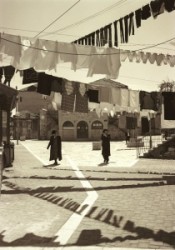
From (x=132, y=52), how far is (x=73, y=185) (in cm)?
570

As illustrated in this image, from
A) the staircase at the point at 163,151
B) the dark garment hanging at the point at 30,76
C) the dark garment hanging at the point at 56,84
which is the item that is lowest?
the staircase at the point at 163,151

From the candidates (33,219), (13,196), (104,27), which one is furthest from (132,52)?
(33,219)

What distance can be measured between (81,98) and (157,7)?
717 centimetres

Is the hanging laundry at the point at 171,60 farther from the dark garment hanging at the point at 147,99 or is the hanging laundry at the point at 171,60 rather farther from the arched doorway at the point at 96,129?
the arched doorway at the point at 96,129

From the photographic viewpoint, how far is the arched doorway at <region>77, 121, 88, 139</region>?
2164 inches

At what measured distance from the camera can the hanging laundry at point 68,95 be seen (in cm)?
1542

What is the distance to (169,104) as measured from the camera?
1573 cm

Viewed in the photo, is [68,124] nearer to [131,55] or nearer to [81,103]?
[81,103]

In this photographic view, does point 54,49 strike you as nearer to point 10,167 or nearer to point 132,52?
point 132,52

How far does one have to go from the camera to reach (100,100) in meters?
16.4

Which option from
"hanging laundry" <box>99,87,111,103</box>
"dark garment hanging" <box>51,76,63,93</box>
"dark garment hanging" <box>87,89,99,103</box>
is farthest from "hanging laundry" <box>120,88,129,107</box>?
"dark garment hanging" <box>51,76,63,93</box>

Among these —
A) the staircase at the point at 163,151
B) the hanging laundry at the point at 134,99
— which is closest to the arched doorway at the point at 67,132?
the staircase at the point at 163,151

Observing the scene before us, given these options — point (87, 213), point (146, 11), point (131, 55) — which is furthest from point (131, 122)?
point (87, 213)

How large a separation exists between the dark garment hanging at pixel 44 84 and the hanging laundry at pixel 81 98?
5.12ft
